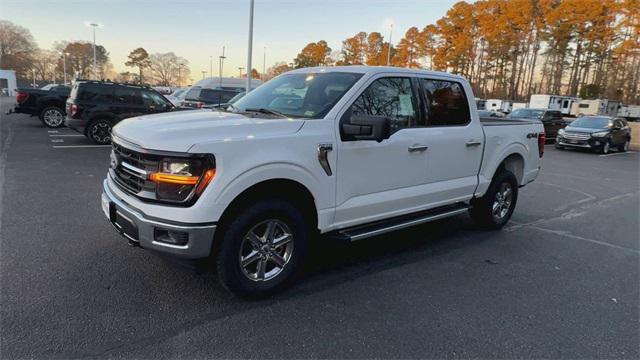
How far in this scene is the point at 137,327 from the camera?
2949 millimetres

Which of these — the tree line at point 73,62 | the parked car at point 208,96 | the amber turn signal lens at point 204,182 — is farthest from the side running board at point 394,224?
the tree line at point 73,62

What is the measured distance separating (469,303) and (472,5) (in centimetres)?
6361

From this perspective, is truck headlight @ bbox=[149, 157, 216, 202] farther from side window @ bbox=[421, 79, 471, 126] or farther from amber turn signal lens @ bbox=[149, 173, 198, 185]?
side window @ bbox=[421, 79, 471, 126]

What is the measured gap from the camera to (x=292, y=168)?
10.9ft

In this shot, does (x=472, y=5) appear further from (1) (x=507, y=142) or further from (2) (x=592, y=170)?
(1) (x=507, y=142)

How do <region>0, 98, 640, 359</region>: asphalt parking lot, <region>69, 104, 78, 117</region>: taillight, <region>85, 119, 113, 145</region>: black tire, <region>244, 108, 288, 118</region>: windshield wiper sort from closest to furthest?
<region>0, 98, 640, 359</region>: asphalt parking lot → <region>244, 108, 288, 118</region>: windshield wiper → <region>69, 104, 78, 117</region>: taillight → <region>85, 119, 113, 145</region>: black tire

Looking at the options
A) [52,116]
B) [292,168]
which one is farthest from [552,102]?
[292,168]

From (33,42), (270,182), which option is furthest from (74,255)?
(33,42)

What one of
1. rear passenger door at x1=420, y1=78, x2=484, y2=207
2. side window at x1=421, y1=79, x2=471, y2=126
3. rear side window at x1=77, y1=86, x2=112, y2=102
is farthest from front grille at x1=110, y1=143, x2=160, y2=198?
rear side window at x1=77, y1=86, x2=112, y2=102

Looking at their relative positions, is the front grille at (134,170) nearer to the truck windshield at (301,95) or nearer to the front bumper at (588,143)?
the truck windshield at (301,95)

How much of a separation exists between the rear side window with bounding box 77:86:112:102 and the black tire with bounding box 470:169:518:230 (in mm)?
10980

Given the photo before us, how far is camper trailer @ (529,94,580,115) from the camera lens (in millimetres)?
45438

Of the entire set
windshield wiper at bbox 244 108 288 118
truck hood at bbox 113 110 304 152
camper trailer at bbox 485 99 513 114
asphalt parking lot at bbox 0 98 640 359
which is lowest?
asphalt parking lot at bbox 0 98 640 359

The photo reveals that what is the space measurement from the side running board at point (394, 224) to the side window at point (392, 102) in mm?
935
